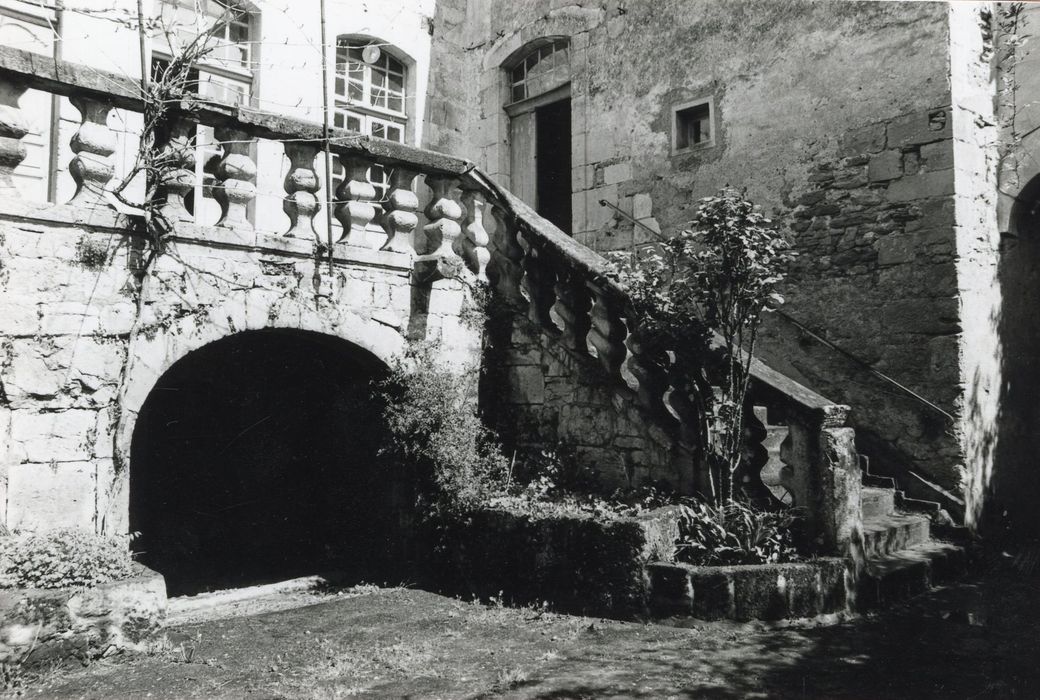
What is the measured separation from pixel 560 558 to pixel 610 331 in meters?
1.53

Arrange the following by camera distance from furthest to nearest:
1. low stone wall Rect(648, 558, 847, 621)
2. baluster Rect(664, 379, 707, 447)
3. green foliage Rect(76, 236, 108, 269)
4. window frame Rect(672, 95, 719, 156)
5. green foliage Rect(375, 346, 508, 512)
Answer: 1. window frame Rect(672, 95, 719, 156)
2. green foliage Rect(375, 346, 508, 512)
3. baluster Rect(664, 379, 707, 447)
4. low stone wall Rect(648, 558, 847, 621)
5. green foliage Rect(76, 236, 108, 269)

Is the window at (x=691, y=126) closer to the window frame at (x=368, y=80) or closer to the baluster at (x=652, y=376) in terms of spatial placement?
the window frame at (x=368, y=80)

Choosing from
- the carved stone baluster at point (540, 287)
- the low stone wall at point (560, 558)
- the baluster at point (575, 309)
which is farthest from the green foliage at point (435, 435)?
the baluster at point (575, 309)

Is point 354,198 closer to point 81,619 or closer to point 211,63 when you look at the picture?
point 81,619

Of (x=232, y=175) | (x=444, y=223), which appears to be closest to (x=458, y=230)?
(x=444, y=223)

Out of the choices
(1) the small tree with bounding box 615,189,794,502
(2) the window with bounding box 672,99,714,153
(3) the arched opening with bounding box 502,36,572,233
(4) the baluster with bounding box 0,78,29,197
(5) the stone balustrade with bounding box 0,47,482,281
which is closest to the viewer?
(4) the baluster with bounding box 0,78,29,197

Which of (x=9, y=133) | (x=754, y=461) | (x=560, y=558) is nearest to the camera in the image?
(x=9, y=133)

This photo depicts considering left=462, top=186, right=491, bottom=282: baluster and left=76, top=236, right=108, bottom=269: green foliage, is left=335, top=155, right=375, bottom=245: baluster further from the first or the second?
left=76, top=236, right=108, bottom=269: green foliage

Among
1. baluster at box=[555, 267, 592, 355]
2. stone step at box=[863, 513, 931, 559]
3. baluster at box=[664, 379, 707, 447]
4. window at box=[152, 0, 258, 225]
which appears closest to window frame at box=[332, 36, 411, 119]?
window at box=[152, 0, 258, 225]

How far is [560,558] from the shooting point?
5008 mm

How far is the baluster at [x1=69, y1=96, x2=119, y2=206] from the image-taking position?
4.45 meters

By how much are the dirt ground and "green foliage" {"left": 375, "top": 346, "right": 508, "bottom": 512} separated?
0.85 metres

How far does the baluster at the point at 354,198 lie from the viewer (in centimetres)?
557

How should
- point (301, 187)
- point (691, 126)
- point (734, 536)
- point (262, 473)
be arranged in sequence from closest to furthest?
point (734, 536)
point (301, 187)
point (262, 473)
point (691, 126)
